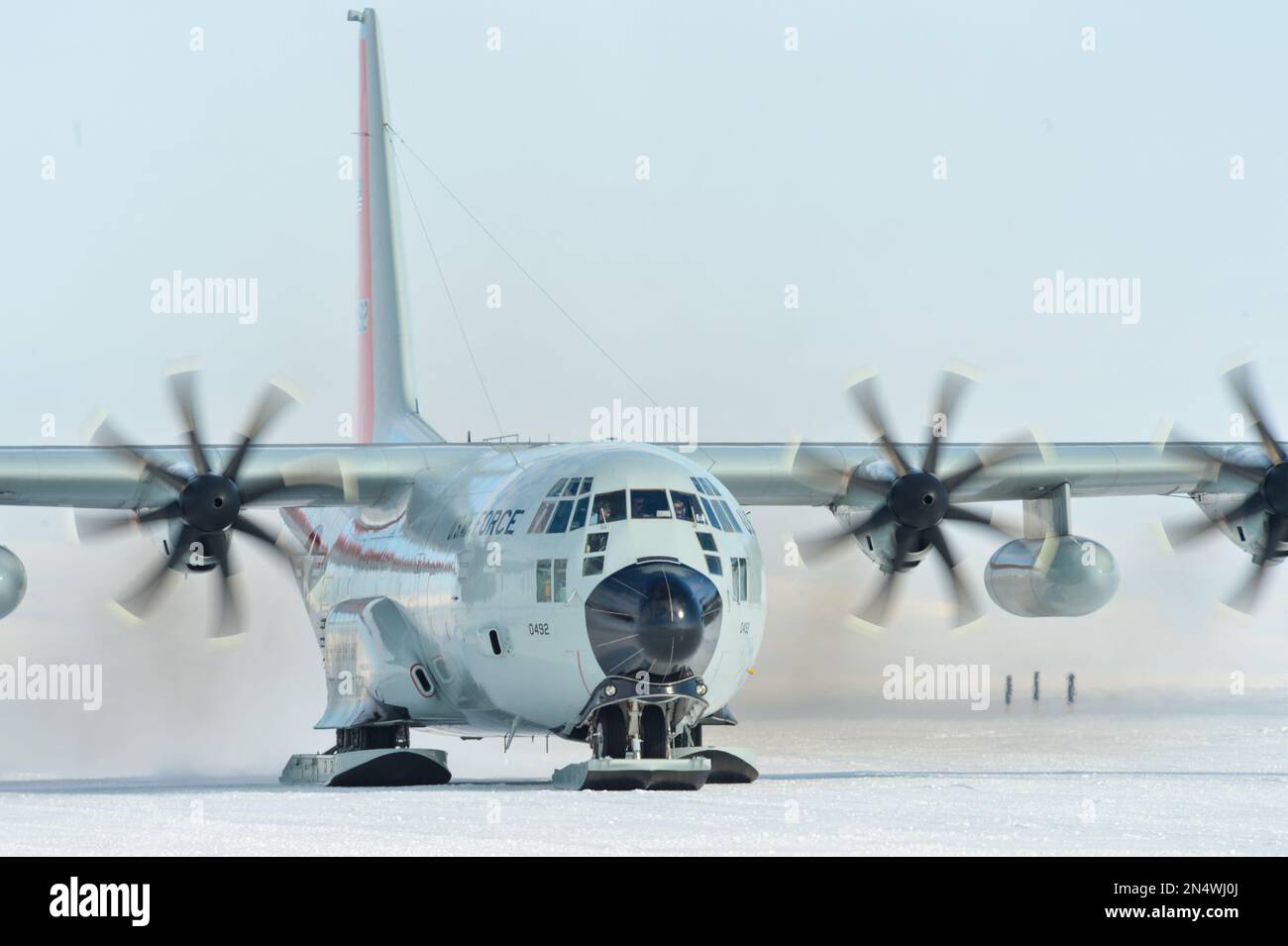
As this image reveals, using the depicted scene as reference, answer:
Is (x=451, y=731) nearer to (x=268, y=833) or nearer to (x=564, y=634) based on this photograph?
(x=564, y=634)

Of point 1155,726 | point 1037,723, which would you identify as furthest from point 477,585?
point 1155,726

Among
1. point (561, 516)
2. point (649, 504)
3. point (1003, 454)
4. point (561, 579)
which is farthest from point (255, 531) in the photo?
point (1003, 454)

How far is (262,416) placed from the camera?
2162 cm

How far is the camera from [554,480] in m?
18.5

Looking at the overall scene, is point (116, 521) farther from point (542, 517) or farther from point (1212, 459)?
point (1212, 459)

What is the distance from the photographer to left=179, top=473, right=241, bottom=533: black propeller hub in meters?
20.2

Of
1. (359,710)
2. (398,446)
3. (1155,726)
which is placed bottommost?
(1155,726)

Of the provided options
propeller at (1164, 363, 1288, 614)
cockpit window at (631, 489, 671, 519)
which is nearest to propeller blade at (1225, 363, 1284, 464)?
propeller at (1164, 363, 1288, 614)

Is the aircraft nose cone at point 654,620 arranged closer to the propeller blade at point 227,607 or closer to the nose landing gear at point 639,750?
the nose landing gear at point 639,750

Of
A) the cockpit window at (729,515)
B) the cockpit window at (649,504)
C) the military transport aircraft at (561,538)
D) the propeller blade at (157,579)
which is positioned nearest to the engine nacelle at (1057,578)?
the military transport aircraft at (561,538)

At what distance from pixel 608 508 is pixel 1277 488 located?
A: 982 centimetres

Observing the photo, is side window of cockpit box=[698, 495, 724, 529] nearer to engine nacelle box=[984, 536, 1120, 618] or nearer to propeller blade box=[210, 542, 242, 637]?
propeller blade box=[210, 542, 242, 637]

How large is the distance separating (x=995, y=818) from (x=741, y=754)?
581 cm

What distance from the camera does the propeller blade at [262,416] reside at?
835 inches
